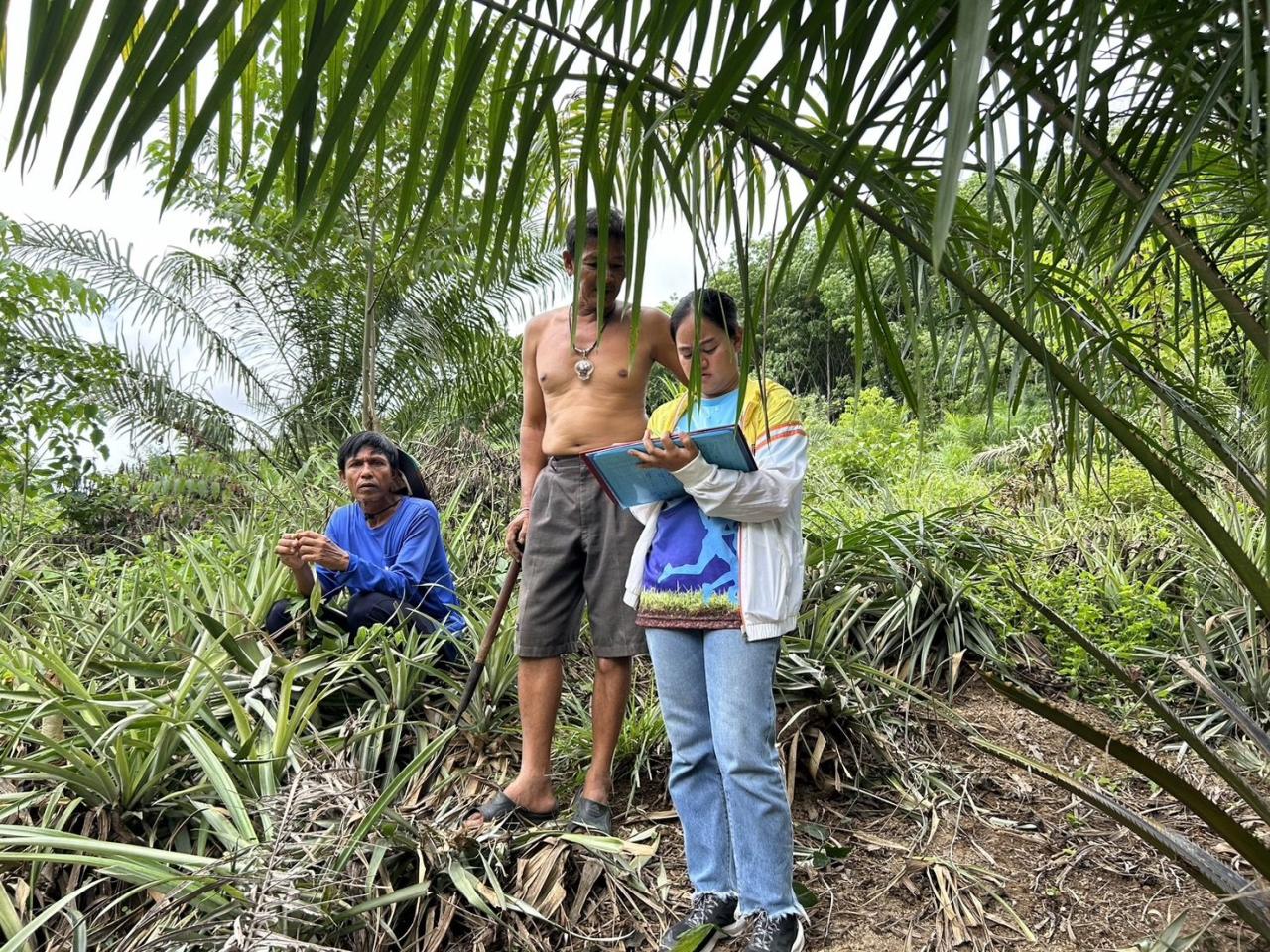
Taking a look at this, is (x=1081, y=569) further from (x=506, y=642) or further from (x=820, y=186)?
(x=820, y=186)

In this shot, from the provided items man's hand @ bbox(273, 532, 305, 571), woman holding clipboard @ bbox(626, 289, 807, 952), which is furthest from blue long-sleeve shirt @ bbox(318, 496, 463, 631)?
woman holding clipboard @ bbox(626, 289, 807, 952)

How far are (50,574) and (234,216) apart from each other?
9.81 ft

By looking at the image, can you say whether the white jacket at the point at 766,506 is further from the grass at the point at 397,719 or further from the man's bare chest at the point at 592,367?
the man's bare chest at the point at 592,367

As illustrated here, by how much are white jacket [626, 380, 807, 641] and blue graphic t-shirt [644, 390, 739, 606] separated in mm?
34

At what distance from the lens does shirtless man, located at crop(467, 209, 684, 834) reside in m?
2.73

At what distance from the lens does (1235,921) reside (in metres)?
2.23

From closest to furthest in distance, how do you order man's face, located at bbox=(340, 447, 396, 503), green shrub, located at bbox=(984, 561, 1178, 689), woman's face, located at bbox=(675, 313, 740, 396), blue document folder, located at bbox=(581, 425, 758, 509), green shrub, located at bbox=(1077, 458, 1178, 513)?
blue document folder, located at bbox=(581, 425, 758, 509)
woman's face, located at bbox=(675, 313, 740, 396)
man's face, located at bbox=(340, 447, 396, 503)
green shrub, located at bbox=(984, 561, 1178, 689)
green shrub, located at bbox=(1077, 458, 1178, 513)

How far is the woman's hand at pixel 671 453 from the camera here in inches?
78.5

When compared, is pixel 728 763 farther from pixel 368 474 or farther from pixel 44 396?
pixel 44 396

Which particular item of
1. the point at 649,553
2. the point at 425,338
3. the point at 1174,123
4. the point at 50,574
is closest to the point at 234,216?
the point at 425,338

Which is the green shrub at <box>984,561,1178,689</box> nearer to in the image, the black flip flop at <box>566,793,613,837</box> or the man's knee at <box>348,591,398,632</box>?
the black flip flop at <box>566,793,613,837</box>

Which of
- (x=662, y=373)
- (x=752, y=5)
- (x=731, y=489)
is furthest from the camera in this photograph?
(x=662, y=373)

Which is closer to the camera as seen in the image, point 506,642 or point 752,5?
point 752,5

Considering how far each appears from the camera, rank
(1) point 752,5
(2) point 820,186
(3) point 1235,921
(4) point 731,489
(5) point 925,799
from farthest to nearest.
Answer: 1. (5) point 925,799
2. (3) point 1235,921
3. (4) point 731,489
4. (1) point 752,5
5. (2) point 820,186
